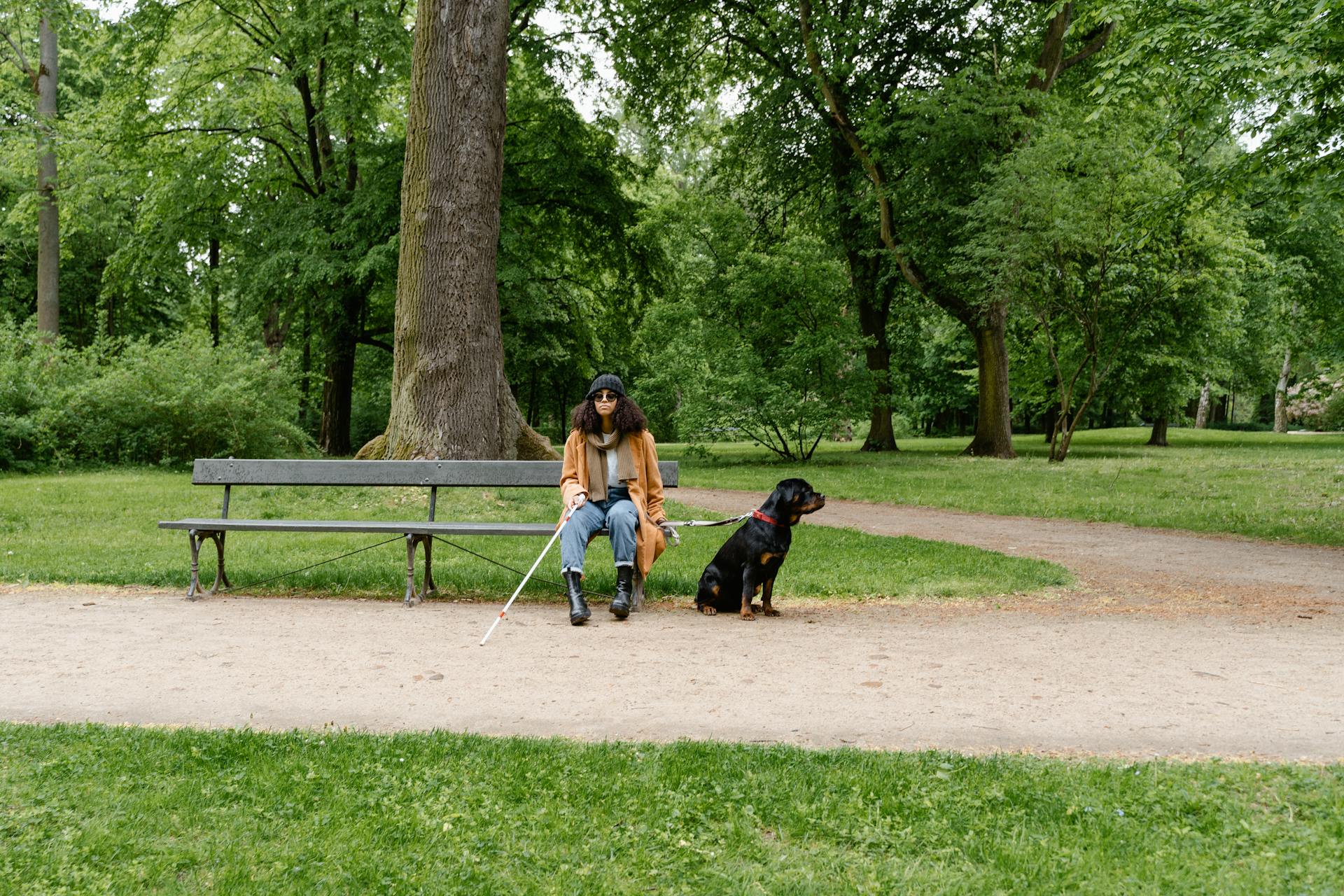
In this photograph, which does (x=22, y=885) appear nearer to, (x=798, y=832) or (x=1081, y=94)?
(x=798, y=832)

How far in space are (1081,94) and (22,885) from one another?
2543 centimetres

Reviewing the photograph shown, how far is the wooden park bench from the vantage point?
23.6ft

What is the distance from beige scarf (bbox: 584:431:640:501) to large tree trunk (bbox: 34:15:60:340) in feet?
58.0

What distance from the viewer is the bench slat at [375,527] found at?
7031mm

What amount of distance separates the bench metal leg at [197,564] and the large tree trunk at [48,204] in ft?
51.2

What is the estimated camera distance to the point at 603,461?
7.06m

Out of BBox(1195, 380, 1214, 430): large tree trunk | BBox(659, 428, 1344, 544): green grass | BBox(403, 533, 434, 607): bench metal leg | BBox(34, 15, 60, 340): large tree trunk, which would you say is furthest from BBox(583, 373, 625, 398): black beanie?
BBox(1195, 380, 1214, 430): large tree trunk

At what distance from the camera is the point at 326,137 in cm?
2302

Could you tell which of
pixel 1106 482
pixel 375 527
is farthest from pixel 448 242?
pixel 1106 482

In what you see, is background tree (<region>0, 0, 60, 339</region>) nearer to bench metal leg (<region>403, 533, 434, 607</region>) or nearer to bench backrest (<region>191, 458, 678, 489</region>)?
bench backrest (<region>191, 458, 678, 489</region>)

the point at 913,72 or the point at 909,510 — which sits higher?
the point at 913,72

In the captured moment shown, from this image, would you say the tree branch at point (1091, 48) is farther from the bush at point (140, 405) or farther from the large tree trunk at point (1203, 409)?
the large tree trunk at point (1203, 409)

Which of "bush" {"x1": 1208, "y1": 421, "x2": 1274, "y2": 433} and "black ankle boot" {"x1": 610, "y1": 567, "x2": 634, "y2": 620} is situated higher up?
"bush" {"x1": 1208, "y1": 421, "x2": 1274, "y2": 433}

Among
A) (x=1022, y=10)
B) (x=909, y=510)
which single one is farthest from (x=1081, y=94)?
(x=909, y=510)
